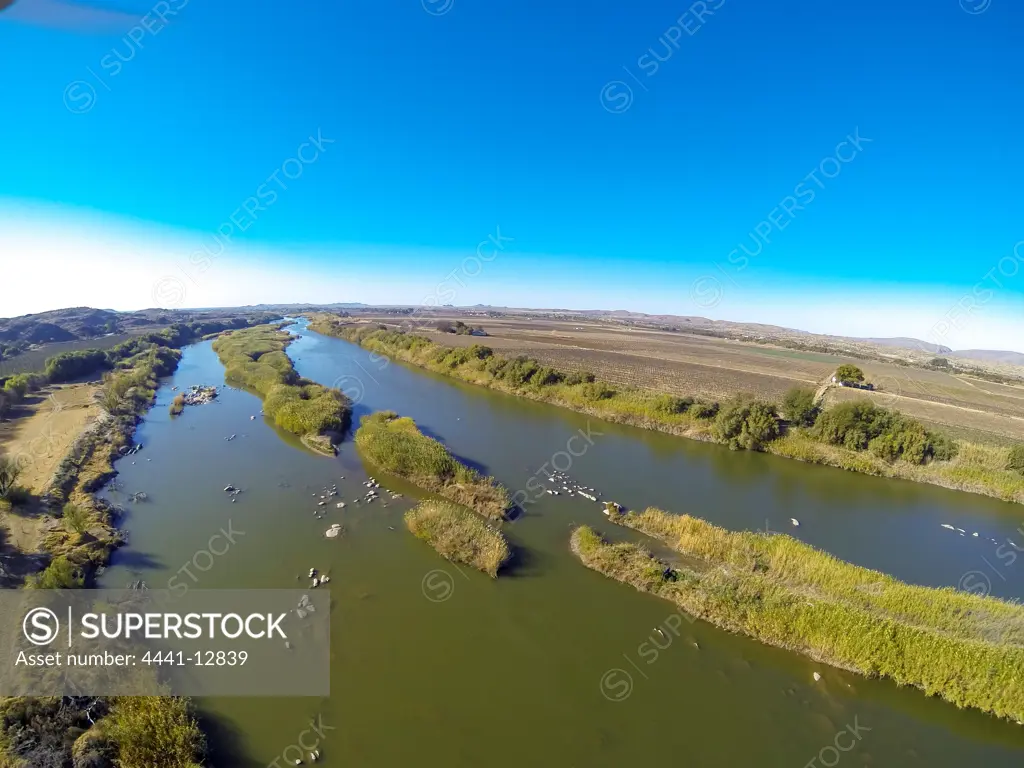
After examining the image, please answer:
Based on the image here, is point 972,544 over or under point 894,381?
under

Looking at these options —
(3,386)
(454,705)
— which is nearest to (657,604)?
(454,705)

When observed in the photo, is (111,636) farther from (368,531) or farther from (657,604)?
(657,604)

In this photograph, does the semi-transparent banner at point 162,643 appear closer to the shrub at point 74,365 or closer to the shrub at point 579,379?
the shrub at point 579,379

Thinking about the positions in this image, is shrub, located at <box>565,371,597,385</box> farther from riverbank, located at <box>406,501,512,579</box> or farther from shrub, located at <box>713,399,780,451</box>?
riverbank, located at <box>406,501,512,579</box>

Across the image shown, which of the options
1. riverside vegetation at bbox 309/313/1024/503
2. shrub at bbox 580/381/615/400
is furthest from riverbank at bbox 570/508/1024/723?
shrub at bbox 580/381/615/400

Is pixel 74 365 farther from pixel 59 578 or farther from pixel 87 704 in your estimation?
pixel 87 704

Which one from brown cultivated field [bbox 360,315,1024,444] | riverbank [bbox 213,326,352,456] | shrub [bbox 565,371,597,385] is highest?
brown cultivated field [bbox 360,315,1024,444]
